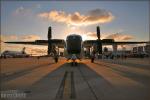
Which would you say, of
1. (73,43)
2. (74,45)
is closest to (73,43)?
(73,43)

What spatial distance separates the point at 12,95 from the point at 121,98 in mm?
5070

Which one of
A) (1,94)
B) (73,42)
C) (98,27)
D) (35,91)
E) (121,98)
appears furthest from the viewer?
(98,27)

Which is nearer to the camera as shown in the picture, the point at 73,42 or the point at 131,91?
the point at 131,91

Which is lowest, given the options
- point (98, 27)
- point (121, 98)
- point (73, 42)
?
point (121, 98)

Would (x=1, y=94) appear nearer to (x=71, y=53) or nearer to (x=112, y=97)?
(x=112, y=97)

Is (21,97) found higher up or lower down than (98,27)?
lower down

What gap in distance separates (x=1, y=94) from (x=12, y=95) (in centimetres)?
66

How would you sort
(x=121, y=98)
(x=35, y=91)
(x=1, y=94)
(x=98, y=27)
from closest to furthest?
(x=121, y=98)
(x=1, y=94)
(x=35, y=91)
(x=98, y=27)

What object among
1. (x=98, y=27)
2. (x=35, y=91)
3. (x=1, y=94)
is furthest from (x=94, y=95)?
(x=98, y=27)

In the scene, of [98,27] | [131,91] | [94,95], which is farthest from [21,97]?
[98,27]

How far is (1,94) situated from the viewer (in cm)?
1119

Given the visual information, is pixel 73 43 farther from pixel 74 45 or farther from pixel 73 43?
pixel 74 45

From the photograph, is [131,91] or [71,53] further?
[71,53]

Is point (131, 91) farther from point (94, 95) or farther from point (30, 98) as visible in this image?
point (30, 98)
